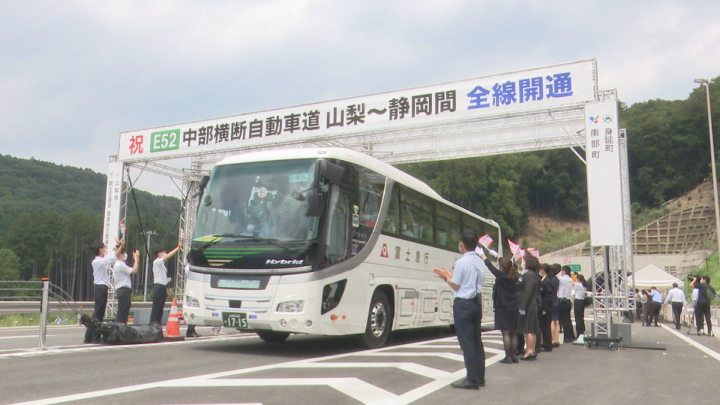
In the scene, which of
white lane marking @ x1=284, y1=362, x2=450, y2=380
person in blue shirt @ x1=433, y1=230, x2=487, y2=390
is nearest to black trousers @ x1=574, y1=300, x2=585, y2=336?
white lane marking @ x1=284, y1=362, x2=450, y2=380

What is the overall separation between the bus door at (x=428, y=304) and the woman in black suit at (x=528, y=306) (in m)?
2.74

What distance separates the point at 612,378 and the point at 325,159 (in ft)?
16.3

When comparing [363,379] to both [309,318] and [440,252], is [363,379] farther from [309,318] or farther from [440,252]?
[440,252]

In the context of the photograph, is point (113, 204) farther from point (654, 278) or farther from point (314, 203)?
Answer: point (654, 278)

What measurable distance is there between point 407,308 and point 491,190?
245ft

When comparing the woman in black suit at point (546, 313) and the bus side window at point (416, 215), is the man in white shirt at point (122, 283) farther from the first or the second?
the woman in black suit at point (546, 313)

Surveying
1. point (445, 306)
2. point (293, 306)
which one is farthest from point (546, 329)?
point (293, 306)

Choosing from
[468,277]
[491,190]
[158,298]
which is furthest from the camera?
[491,190]

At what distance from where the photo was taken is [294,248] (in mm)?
8398

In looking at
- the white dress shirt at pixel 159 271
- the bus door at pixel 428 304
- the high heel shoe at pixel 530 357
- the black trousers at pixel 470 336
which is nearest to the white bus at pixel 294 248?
the bus door at pixel 428 304

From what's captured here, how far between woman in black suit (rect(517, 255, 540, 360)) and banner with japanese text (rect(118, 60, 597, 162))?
6.87 m

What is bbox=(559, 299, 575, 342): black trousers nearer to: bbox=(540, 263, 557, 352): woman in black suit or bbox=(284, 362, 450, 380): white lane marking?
bbox=(540, 263, 557, 352): woman in black suit

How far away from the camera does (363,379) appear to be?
6.34 meters

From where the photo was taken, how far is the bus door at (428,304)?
1196 centimetres
